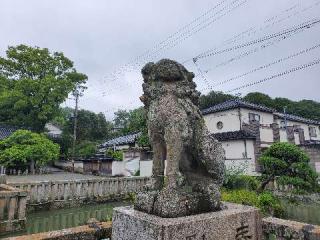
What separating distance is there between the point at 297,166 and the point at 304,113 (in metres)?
38.0

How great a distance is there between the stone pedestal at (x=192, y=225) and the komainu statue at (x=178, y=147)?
18 cm

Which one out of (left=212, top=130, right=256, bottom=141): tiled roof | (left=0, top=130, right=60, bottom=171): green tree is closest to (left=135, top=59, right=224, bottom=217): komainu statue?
(left=212, top=130, right=256, bottom=141): tiled roof

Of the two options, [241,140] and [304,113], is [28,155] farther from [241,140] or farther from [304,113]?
[304,113]

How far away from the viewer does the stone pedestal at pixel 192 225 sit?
2766 mm

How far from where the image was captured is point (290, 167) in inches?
534

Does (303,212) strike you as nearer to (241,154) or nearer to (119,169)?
(241,154)

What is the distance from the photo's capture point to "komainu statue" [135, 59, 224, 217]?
3229 millimetres

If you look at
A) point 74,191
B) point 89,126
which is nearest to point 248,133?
→ point 74,191

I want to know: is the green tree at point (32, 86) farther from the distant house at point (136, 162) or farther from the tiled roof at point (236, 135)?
the tiled roof at point (236, 135)

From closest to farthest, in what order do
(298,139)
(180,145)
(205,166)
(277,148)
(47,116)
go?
(180,145) < (205,166) < (277,148) < (298,139) < (47,116)

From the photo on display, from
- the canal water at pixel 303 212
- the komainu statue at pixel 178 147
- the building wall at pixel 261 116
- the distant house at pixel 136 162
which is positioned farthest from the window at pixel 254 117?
the komainu statue at pixel 178 147

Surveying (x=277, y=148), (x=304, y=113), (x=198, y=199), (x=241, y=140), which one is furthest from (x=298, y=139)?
(x=198, y=199)

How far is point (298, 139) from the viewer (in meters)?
26.4

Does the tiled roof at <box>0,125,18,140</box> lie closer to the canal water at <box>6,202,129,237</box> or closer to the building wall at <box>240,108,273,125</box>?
the canal water at <box>6,202,129,237</box>
